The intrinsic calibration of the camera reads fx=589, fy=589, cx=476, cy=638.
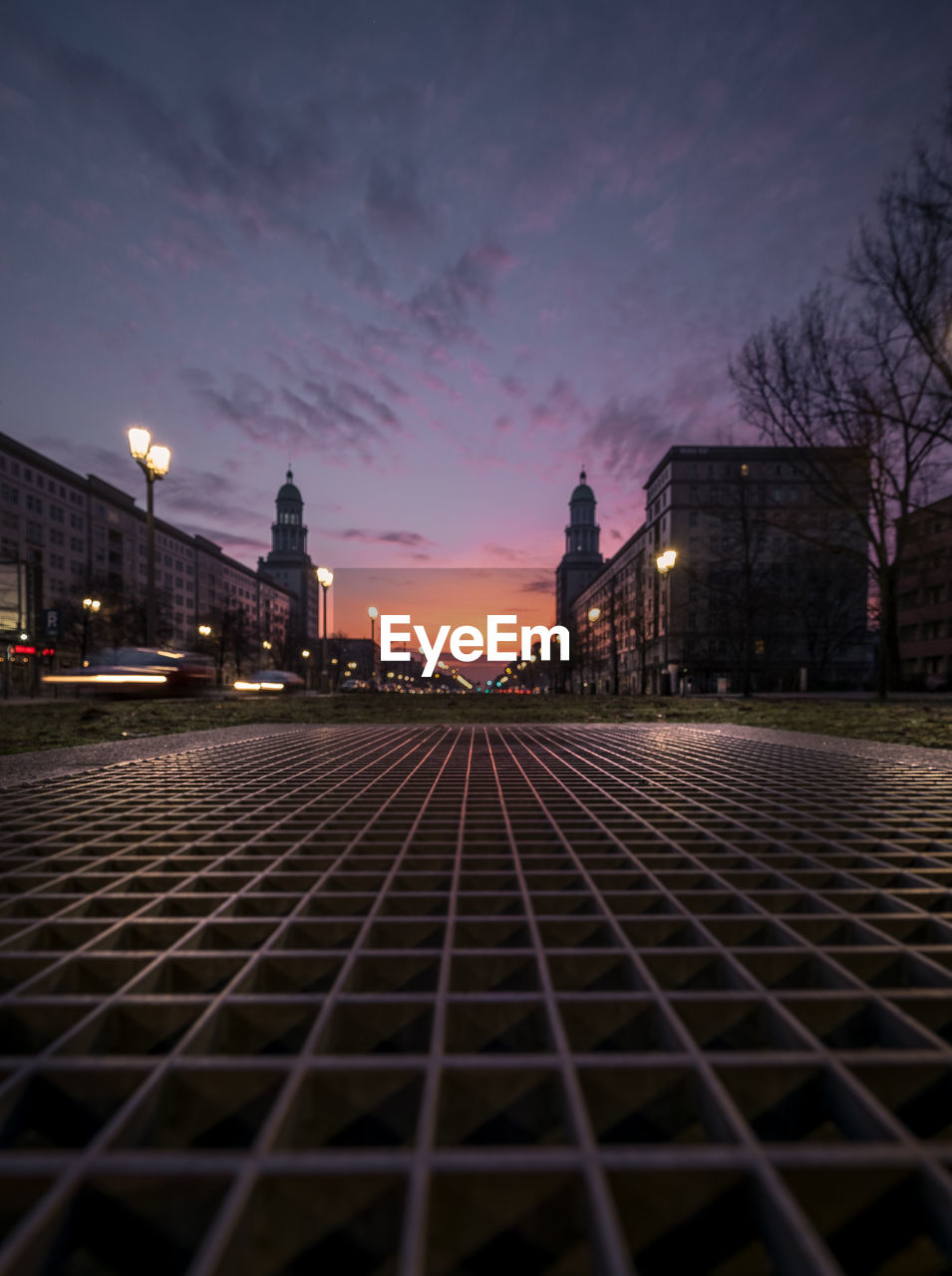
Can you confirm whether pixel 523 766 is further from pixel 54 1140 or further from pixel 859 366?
pixel 859 366

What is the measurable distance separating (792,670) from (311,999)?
72137mm

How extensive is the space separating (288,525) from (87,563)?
337 ft

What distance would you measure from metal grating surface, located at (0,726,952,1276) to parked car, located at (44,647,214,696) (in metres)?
15.1

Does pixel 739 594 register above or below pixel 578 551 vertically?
below

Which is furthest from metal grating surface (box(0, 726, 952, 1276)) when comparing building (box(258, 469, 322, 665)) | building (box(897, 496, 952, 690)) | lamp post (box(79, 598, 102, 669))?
building (box(258, 469, 322, 665))

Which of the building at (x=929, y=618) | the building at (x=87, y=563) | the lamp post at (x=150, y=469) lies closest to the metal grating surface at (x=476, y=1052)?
the lamp post at (x=150, y=469)

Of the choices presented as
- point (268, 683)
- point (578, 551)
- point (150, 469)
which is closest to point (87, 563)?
point (268, 683)

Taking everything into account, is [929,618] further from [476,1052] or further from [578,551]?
[578,551]

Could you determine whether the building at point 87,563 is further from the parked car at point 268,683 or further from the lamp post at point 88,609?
the parked car at point 268,683

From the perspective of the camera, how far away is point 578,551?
527ft

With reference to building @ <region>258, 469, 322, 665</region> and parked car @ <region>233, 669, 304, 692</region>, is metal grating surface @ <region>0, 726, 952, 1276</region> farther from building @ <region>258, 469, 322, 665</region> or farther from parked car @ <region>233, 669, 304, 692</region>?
building @ <region>258, 469, 322, 665</region>

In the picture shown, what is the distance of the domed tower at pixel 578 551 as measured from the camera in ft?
492

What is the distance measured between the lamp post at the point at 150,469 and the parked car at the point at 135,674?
2.17 meters

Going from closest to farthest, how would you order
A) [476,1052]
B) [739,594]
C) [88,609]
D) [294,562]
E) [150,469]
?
[476,1052] < [150,469] < [88,609] < [739,594] < [294,562]
